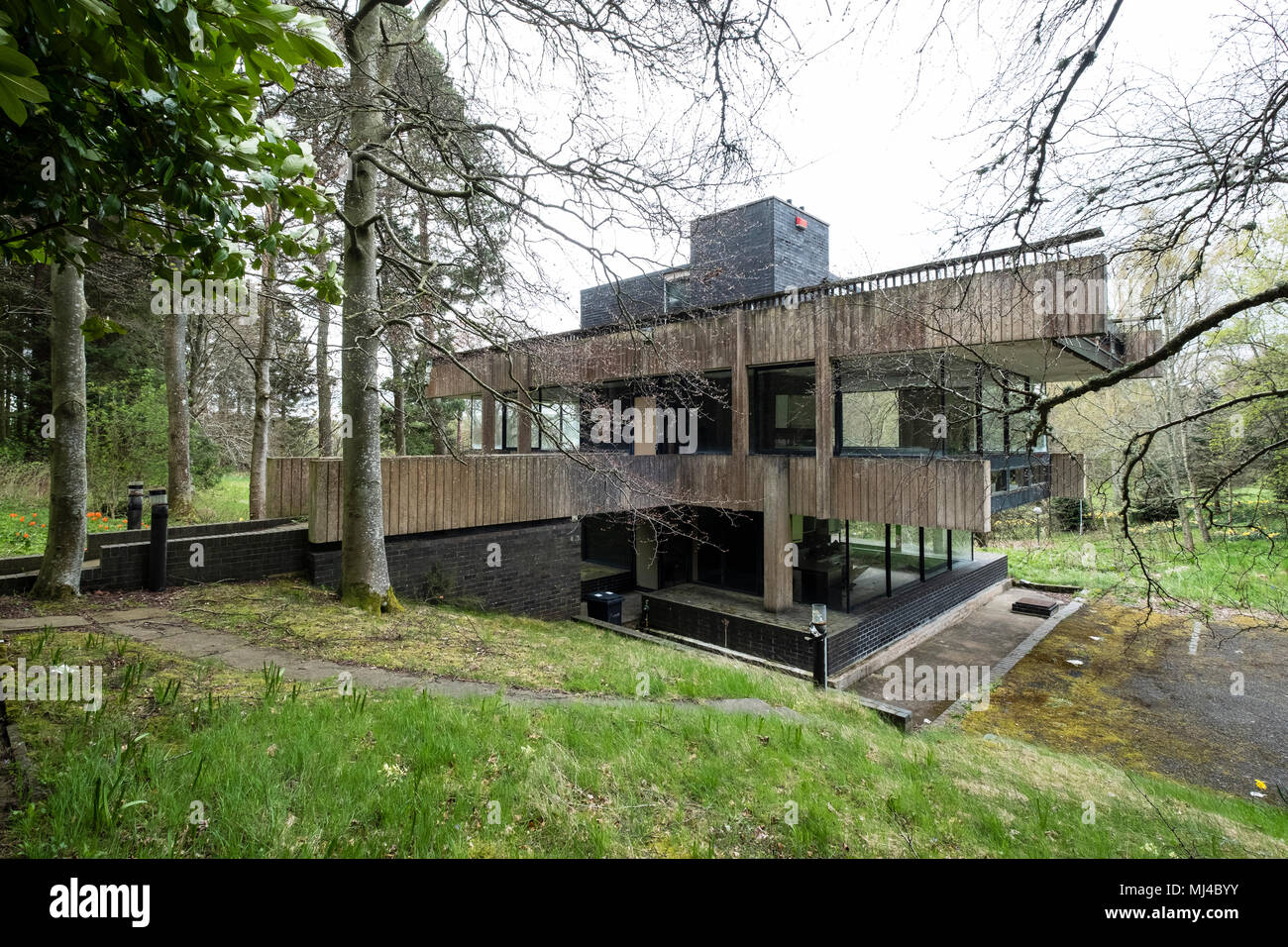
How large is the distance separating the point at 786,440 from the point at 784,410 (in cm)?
65

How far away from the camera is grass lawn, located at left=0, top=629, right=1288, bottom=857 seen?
2.29 meters

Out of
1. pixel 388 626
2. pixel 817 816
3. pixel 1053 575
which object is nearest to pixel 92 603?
pixel 388 626

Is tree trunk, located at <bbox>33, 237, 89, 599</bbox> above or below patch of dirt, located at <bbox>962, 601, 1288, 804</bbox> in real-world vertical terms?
above

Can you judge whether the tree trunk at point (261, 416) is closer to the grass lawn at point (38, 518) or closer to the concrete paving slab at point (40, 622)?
the grass lawn at point (38, 518)

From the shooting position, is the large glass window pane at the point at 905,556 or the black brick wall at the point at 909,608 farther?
the large glass window pane at the point at 905,556

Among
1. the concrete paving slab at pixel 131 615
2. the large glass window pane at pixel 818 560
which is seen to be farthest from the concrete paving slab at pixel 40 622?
the large glass window pane at pixel 818 560

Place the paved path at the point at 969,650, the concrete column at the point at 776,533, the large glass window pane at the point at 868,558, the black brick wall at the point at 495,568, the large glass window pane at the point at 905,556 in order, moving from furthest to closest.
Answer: the large glass window pane at the point at 905,556 → the large glass window pane at the point at 868,558 → the concrete column at the point at 776,533 → the paved path at the point at 969,650 → the black brick wall at the point at 495,568

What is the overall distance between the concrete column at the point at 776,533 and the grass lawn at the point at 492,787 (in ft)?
22.1

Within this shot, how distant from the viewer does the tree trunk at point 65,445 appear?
19.6 ft

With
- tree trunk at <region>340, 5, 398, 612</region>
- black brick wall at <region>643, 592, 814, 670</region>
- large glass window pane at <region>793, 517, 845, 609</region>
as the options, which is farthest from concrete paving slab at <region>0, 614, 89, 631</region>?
large glass window pane at <region>793, 517, 845, 609</region>

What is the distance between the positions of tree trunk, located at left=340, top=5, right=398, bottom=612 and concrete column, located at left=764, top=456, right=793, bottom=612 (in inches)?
295

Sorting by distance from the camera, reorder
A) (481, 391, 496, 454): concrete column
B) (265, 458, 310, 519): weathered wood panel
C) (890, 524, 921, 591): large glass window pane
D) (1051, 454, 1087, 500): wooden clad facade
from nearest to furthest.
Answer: (265, 458, 310, 519): weathered wood panel < (890, 524, 921, 591): large glass window pane < (1051, 454, 1087, 500): wooden clad facade < (481, 391, 496, 454): concrete column

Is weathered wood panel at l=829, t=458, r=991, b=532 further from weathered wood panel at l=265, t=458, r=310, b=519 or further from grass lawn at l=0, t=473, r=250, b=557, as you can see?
grass lawn at l=0, t=473, r=250, b=557

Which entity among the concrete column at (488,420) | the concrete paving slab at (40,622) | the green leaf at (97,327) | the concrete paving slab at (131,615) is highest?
the concrete column at (488,420)
